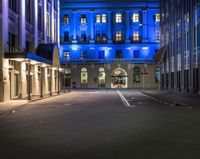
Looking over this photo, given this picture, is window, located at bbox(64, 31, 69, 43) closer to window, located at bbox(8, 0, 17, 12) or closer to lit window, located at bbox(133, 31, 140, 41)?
lit window, located at bbox(133, 31, 140, 41)

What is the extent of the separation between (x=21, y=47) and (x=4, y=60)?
256 inches

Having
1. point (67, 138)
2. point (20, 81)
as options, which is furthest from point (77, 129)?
point (20, 81)

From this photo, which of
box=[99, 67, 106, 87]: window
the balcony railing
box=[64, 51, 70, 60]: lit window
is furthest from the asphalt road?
box=[64, 51, 70, 60]: lit window

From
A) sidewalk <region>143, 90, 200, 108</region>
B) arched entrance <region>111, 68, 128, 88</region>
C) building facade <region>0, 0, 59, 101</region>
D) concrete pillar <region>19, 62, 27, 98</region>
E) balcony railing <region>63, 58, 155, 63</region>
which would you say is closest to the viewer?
sidewalk <region>143, 90, 200, 108</region>

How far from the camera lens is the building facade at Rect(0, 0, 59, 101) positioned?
3025 cm

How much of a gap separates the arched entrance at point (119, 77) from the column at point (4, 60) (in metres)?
52.8

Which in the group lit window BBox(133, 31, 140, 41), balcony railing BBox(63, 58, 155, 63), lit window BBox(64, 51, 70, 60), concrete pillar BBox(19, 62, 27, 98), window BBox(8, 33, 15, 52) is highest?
lit window BBox(133, 31, 140, 41)

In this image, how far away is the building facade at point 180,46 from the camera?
135 feet

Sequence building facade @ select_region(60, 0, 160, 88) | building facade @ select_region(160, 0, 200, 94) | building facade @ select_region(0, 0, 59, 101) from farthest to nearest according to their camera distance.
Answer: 1. building facade @ select_region(60, 0, 160, 88)
2. building facade @ select_region(160, 0, 200, 94)
3. building facade @ select_region(0, 0, 59, 101)

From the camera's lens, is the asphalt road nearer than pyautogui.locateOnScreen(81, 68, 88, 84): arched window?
Yes

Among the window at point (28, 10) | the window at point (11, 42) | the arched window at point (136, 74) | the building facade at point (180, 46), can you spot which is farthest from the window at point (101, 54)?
the window at point (11, 42)

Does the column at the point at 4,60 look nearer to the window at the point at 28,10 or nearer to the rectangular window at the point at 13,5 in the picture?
the rectangular window at the point at 13,5

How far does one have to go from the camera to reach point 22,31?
121 ft

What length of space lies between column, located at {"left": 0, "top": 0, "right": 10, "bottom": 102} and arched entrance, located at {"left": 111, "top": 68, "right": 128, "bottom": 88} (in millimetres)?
52754
